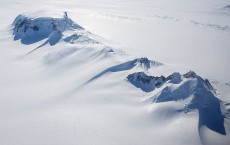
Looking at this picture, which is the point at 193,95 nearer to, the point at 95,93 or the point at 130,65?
the point at 95,93

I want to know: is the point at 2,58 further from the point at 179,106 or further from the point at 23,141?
the point at 179,106

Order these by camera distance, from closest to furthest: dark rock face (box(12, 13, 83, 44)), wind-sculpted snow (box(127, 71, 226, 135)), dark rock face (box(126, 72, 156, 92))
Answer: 1. wind-sculpted snow (box(127, 71, 226, 135))
2. dark rock face (box(126, 72, 156, 92))
3. dark rock face (box(12, 13, 83, 44))

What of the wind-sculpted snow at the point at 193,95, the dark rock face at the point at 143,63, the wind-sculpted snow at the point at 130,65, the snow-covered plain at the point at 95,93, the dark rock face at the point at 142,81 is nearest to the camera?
the snow-covered plain at the point at 95,93

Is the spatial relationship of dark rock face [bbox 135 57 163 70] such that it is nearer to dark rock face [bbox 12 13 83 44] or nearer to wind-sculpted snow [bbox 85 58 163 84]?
wind-sculpted snow [bbox 85 58 163 84]

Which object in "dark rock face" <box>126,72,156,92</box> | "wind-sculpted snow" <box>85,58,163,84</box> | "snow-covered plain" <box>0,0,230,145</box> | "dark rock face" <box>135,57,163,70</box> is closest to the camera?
"snow-covered plain" <box>0,0,230,145</box>

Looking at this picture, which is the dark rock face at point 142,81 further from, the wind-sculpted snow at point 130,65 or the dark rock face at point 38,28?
the dark rock face at point 38,28

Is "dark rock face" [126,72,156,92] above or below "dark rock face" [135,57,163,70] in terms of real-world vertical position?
below

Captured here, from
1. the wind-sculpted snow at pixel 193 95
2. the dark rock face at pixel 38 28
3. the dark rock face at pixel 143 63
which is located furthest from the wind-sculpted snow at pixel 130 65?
the dark rock face at pixel 38 28

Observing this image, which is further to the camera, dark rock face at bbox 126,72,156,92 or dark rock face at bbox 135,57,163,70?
dark rock face at bbox 135,57,163,70

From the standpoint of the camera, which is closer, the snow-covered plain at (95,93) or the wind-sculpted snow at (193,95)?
the snow-covered plain at (95,93)

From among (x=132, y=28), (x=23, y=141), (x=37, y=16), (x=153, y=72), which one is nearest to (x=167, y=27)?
(x=132, y=28)

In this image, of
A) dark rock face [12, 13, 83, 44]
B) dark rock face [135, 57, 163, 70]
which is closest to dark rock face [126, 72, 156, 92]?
dark rock face [135, 57, 163, 70]
